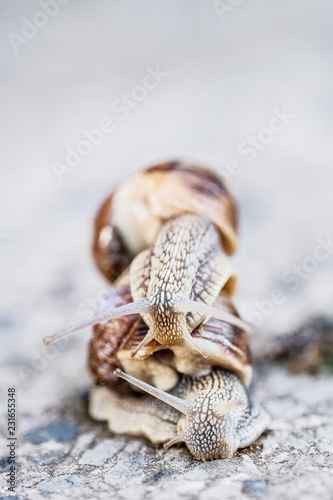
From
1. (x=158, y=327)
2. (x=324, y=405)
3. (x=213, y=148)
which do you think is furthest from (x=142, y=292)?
(x=213, y=148)

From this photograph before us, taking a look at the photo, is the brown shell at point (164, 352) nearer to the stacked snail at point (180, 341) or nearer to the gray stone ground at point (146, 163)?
the stacked snail at point (180, 341)

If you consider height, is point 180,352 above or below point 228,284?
below

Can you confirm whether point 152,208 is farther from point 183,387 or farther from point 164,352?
point 183,387

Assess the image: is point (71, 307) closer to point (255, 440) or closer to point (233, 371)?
point (233, 371)

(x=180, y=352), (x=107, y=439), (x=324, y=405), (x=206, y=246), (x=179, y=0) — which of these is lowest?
(x=324, y=405)

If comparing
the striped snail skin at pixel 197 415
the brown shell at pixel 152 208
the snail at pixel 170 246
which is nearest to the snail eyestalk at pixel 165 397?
the striped snail skin at pixel 197 415
